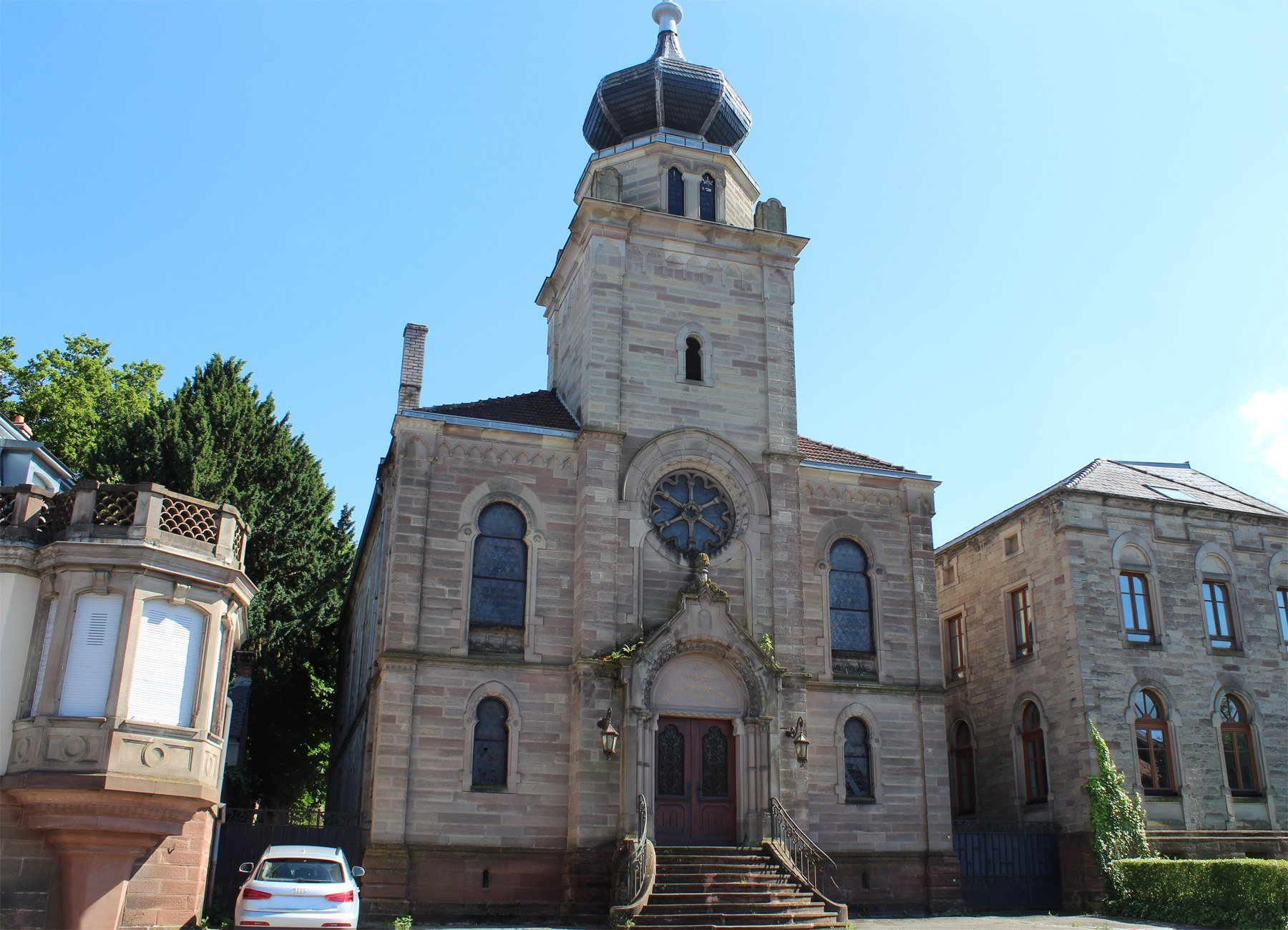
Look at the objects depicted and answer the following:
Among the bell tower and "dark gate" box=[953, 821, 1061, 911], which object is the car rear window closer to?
the bell tower

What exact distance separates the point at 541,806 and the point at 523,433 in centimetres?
782

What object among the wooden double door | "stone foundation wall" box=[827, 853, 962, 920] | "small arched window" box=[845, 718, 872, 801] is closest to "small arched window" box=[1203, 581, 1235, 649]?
"stone foundation wall" box=[827, 853, 962, 920]

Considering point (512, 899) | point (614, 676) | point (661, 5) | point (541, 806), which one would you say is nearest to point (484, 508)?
point (614, 676)

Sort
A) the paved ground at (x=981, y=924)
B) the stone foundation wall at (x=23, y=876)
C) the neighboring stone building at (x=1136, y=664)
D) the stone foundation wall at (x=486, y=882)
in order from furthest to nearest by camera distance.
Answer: the neighboring stone building at (x=1136, y=664)
the stone foundation wall at (x=486, y=882)
the paved ground at (x=981, y=924)
the stone foundation wall at (x=23, y=876)

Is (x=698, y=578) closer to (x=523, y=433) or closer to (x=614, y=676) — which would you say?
(x=614, y=676)

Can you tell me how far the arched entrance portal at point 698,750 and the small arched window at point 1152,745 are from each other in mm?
10119

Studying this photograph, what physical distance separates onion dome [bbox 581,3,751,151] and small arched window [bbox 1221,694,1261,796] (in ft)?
62.1

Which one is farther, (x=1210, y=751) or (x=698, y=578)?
(x=1210, y=751)

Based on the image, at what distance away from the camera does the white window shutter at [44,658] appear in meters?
16.9

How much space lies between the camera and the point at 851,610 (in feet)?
87.8

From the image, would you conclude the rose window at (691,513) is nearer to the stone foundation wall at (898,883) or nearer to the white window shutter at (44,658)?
the stone foundation wall at (898,883)

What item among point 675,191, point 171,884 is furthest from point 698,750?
point 675,191

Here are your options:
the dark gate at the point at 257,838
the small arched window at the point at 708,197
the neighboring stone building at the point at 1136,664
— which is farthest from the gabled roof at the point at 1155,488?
the dark gate at the point at 257,838

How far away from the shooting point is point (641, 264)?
27531 millimetres
